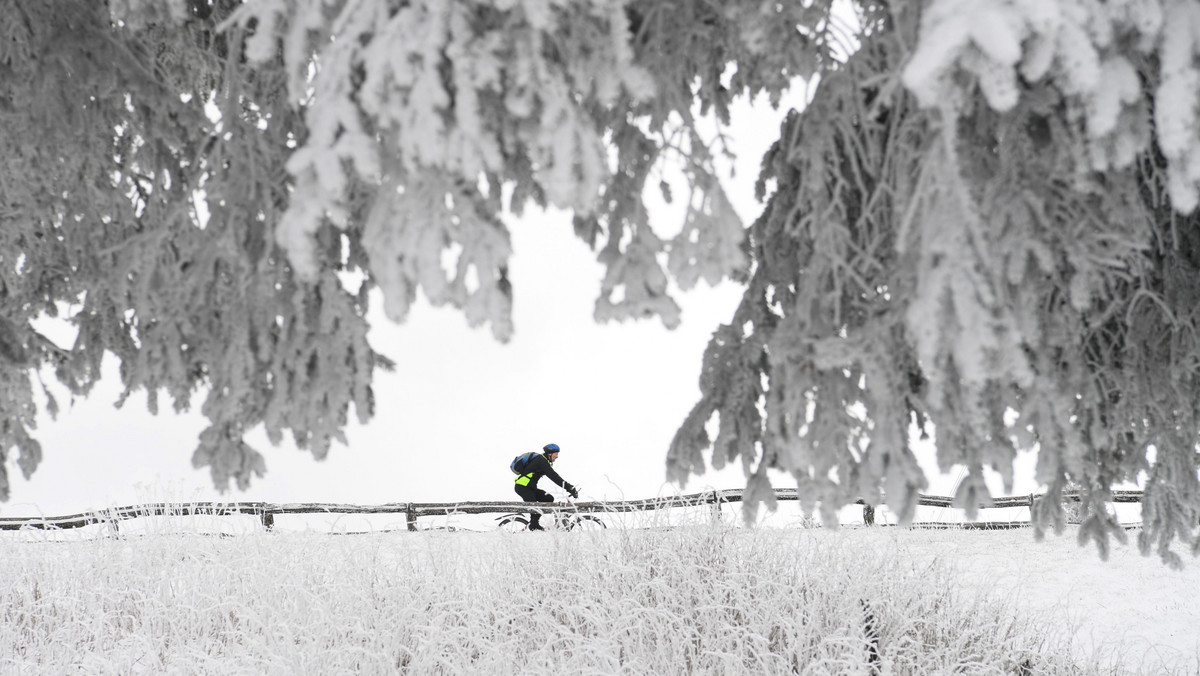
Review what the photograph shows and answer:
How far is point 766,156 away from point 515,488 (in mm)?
10159

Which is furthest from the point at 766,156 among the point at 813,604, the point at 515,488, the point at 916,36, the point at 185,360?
the point at 515,488

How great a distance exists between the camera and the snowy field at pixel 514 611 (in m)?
6.59

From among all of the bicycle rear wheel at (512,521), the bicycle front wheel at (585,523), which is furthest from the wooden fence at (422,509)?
the bicycle front wheel at (585,523)

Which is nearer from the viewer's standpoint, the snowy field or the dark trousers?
the snowy field

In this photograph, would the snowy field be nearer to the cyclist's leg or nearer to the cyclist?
the cyclist

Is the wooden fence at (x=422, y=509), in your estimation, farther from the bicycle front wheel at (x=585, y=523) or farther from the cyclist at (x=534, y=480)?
the bicycle front wheel at (x=585, y=523)

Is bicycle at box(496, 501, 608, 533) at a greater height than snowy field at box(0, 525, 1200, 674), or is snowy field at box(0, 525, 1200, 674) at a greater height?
bicycle at box(496, 501, 608, 533)

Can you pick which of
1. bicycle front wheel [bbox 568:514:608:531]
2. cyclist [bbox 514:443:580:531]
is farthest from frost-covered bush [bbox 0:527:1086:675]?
cyclist [bbox 514:443:580:531]

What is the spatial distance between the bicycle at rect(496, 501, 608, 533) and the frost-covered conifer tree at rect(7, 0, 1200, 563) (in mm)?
4431

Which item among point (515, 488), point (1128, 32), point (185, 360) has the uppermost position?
point (1128, 32)

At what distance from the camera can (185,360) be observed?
11.7ft

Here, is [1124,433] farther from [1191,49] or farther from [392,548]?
[392,548]

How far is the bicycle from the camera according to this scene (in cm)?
842

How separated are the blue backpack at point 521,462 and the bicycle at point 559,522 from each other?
0.62 metres
